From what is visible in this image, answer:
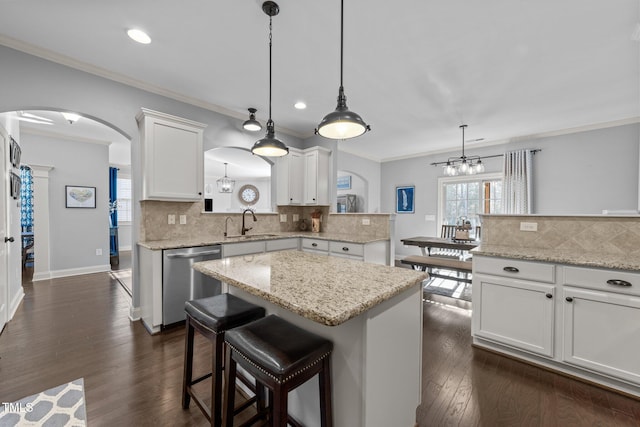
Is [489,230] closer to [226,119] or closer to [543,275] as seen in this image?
[543,275]

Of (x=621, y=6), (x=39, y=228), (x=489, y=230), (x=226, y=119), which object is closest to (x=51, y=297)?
(x=39, y=228)

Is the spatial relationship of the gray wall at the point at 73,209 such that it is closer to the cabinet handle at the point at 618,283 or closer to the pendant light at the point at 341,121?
the pendant light at the point at 341,121

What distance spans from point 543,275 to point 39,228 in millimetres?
7063

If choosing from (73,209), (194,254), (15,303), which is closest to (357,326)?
(194,254)

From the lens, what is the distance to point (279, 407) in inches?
38.2

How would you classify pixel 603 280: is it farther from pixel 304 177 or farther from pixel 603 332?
pixel 304 177

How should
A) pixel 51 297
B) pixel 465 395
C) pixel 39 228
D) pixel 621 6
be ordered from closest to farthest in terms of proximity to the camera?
pixel 465 395 → pixel 621 6 → pixel 51 297 → pixel 39 228

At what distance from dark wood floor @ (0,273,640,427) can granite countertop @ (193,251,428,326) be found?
3.08 feet

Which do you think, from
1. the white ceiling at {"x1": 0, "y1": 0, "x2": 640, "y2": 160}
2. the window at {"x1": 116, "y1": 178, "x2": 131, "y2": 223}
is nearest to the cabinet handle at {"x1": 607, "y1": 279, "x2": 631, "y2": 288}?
the white ceiling at {"x1": 0, "y1": 0, "x2": 640, "y2": 160}

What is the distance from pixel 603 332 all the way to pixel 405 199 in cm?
503

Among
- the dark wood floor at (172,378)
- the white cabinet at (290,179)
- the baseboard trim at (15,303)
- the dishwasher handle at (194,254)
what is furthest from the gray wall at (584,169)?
the baseboard trim at (15,303)

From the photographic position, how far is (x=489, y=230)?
2.65m

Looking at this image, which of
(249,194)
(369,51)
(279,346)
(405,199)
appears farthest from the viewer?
(249,194)

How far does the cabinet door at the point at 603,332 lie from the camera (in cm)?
173
